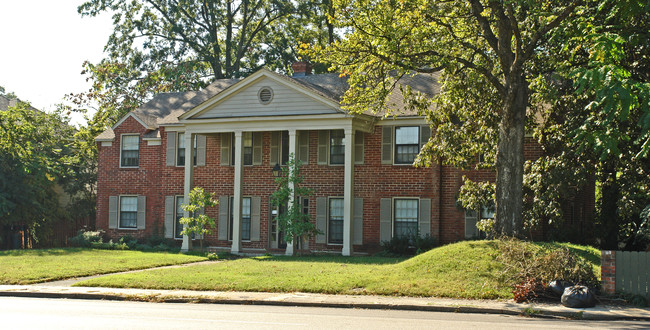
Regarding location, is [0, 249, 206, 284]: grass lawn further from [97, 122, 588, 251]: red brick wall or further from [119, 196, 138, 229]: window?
[97, 122, 588, 251]: red brick wall

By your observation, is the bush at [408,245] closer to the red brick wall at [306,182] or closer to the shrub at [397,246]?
the shrub at [397,246]

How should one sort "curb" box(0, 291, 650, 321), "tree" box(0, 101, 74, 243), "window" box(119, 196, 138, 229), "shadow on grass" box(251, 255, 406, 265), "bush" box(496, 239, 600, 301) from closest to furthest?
"curb" box(0, 291, 650, 321)
"bush" box(496, 239, 600, 301)
"shadow on grass" box(251, 255, 406, 265)
"tree" box(0, 101, 74, 243)
"window" box(119, 196, 138, 229)

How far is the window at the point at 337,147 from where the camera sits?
91.6 feet

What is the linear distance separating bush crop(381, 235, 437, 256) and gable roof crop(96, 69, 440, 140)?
4.63m

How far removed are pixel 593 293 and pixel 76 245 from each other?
24079mm

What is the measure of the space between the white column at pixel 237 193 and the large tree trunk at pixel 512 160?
38.7 ft

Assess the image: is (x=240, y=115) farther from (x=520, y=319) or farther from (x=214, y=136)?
(x=520, y=319)

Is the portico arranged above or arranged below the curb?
above

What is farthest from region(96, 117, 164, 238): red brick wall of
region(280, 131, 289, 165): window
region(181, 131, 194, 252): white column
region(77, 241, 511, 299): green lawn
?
region(77, 241, 511, 299): green lawn

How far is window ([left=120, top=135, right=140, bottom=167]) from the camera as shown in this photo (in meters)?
32.0

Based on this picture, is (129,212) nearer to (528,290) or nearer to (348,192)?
(348,192)

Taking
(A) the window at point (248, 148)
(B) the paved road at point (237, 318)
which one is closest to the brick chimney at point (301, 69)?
(A) the window at point (248, 148)

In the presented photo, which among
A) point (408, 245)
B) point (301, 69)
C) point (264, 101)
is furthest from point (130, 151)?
point (408, 245)

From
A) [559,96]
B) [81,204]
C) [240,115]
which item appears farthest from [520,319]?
[81,204]
